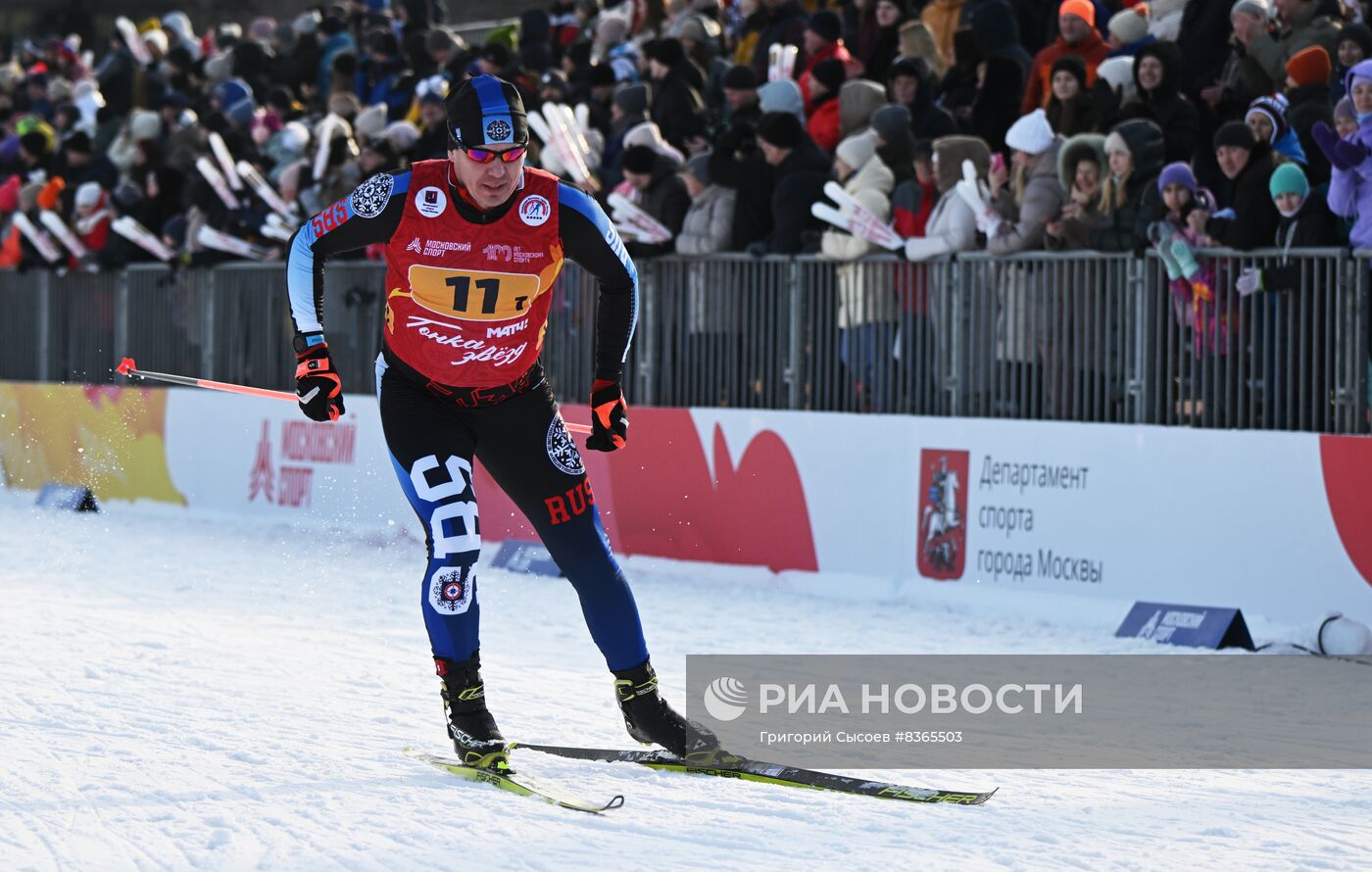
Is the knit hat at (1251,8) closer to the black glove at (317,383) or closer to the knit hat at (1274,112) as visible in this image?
the knit hat at (1274,112)

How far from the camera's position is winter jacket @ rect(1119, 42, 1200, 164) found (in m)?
10.7

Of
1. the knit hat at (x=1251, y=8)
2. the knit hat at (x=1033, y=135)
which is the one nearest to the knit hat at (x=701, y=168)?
the knit hat at (x=1033, y=135)

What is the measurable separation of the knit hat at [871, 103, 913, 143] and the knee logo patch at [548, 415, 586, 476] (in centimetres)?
606

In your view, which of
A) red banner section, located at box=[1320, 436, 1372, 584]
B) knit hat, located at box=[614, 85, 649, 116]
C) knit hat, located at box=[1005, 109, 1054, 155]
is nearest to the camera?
red banner section, located at box=[1320, 436, 1372, 584]

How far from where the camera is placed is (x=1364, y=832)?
524 centimetres

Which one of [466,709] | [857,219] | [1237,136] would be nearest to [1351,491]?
[1237,136]

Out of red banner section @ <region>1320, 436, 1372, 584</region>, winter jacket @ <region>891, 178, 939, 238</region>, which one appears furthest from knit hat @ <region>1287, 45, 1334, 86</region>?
red banner section @ <region>1320, 436, 1372, 584</region>

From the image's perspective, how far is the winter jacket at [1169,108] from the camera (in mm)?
10664

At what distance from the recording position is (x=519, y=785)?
18.5 feet

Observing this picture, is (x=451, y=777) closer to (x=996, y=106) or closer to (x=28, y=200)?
(x=996, y=106)

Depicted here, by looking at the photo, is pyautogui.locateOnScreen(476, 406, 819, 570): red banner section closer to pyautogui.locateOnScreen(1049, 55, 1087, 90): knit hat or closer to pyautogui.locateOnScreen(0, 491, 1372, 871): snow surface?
pyautogui.locateOnScreen(0, 491, 1372, 871): snow surface

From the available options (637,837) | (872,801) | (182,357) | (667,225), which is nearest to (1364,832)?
(872,801)

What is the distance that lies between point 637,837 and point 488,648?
3.95 metres

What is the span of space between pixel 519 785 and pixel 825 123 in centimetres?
784
